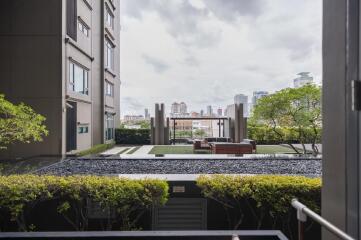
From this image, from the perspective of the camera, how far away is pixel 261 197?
3639mm

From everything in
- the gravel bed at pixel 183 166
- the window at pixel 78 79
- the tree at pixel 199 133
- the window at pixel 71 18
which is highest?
the window at pixel 71 18

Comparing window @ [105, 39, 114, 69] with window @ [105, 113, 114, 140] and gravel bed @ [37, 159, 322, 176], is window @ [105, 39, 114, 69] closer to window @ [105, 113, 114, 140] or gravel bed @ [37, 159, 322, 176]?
window @ [105, 113, 114, 140]

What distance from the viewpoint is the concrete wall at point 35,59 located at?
412 inches

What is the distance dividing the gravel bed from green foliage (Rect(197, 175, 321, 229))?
2.28 metres

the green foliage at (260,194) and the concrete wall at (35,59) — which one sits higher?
the concrete wall at (35,59)

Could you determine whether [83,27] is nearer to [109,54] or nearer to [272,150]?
[109,54]

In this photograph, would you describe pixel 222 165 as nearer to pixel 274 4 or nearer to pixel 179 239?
pixel 274 4

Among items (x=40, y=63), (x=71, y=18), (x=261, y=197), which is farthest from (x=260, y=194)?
(x=71, y=18)

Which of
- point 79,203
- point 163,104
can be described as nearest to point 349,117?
point 79,203

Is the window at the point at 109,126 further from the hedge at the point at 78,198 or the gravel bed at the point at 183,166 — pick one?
the hedge at the point at 78,198

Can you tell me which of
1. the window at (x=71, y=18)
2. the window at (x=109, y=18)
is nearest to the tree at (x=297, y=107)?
the window at (x=71, y=18)

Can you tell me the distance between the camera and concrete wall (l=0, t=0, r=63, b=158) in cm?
1048

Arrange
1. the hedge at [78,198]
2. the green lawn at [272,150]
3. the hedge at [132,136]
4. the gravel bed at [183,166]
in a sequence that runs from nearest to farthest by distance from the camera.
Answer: the hedge at [78,198], the gravel bed at [183,166], the green lawn at [272,150], the hedge at [132,136]

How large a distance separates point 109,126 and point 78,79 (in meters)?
6.23
